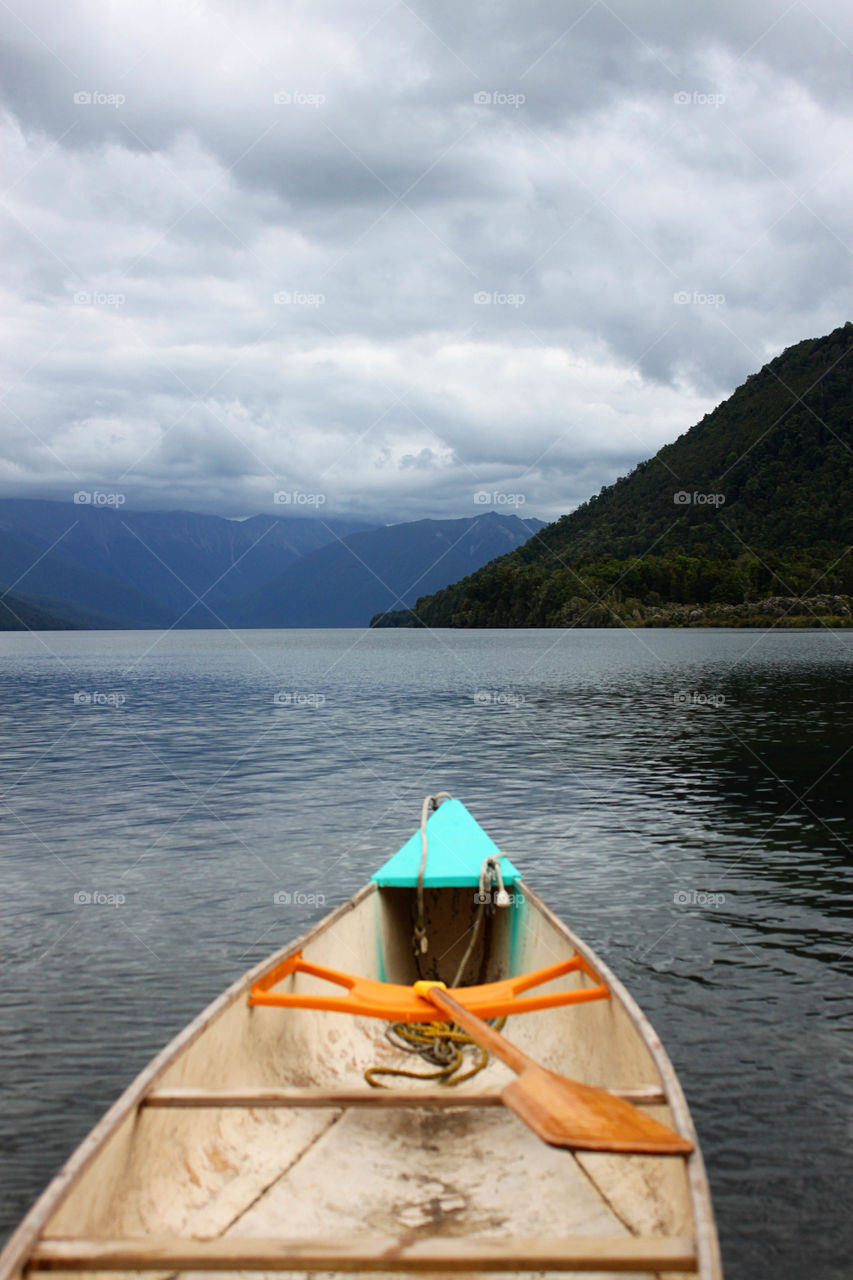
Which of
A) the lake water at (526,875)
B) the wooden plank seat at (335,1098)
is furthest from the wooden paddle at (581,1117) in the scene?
the lake water at (526,875)

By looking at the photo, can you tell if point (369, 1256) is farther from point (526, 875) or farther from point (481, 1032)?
point (526, 875)

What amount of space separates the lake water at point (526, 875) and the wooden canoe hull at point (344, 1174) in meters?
1.62

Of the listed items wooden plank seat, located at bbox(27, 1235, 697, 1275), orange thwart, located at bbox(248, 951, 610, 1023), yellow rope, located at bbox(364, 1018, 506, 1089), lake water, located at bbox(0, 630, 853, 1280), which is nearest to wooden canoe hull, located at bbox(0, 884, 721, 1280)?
wooden plank seat, located at bbox(27, 1235, 697, 1275)

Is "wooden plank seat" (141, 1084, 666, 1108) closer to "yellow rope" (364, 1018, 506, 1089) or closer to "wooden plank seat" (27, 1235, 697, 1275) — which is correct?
"wooden plank seat" (27, 1235, 697, 1275)

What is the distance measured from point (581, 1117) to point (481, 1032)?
4.98ft

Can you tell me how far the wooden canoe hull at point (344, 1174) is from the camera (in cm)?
458

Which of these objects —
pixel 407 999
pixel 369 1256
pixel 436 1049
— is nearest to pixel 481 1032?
pixel 407 999

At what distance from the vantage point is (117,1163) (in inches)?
217

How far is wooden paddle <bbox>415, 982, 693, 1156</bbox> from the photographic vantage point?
5305 millimetres

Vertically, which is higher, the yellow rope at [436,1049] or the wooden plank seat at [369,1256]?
the wooden plank seat at [369,1256]

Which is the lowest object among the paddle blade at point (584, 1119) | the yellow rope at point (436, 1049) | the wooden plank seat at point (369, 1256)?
the yellow rope at point (436, 1049)

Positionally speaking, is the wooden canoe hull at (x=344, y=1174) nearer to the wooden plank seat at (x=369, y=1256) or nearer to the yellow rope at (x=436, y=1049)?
the wooden plank seat at (x=369, y=1256)

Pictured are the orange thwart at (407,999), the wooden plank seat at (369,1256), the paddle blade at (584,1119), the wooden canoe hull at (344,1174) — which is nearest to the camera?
the wooden plank seat at (369,1256)

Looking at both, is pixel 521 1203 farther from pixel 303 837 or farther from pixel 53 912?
pixel 303 837
